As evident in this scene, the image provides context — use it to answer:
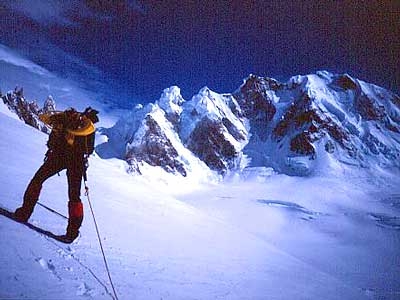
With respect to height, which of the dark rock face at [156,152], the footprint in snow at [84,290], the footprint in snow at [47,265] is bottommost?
the footprint in snow at [84,290]

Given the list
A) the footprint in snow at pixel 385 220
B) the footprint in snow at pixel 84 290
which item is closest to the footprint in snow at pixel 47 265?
the footprint in snow at pixel 84 290

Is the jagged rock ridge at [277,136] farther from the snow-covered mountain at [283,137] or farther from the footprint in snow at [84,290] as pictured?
the footprint in snow at [84,290]

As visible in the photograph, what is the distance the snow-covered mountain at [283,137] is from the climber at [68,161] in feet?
519

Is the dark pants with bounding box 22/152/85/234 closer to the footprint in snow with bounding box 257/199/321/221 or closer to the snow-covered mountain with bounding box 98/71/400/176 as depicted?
the footprint in snow with bounding box 257/199/321/221

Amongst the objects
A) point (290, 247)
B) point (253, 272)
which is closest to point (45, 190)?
point (253, 272)

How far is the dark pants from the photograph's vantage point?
18.6 ft

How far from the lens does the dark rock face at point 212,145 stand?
181625 millimetres

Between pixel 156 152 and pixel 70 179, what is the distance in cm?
17400

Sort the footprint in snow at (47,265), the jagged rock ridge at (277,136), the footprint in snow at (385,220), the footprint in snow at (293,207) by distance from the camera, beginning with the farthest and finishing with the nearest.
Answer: the jagged rock ridge at (277,136) → the footprint in snow at (293,207) → the footprint in snow at (385,220) → the footprint in snow at (47,265)

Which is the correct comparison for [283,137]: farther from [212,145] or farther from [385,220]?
[385,220]

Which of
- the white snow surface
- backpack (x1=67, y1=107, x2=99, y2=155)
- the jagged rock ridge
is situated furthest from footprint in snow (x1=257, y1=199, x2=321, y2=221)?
backpack (x1=67, y1=107, x2=99, y2=155)

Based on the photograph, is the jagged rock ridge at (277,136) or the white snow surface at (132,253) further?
the jagged rock ridge at (277,136)

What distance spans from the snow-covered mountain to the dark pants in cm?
15810

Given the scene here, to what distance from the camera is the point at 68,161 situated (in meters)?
5.77
